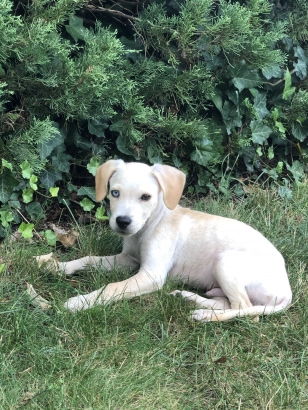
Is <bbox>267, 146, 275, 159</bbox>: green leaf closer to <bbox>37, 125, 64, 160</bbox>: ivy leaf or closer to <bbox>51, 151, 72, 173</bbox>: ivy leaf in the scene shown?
<bbox>51, 151, 72, 173</bbox>: ivy leaf

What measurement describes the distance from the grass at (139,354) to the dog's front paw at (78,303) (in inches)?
2.9

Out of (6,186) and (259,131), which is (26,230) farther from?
(259,131)

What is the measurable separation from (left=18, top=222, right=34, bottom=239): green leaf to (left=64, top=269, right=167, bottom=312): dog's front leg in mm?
886

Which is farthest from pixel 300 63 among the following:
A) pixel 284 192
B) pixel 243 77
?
pixel 284 192

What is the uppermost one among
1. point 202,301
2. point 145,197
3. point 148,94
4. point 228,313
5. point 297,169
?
point 148,94

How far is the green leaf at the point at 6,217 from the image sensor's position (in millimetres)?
4004

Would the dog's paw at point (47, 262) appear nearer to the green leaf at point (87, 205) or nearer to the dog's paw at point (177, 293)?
the green leaf at point (87, 205)

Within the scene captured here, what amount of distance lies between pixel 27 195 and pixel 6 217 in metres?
0.26

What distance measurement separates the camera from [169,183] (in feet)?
11.9

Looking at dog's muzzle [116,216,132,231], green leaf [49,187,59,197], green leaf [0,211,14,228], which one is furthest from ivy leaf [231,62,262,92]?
green leaf [0,211,14,228]

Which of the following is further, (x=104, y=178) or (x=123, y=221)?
(x=104, y=178)

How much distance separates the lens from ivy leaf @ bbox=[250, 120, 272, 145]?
531cm

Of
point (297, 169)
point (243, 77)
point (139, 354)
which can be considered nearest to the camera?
point (139, 354)

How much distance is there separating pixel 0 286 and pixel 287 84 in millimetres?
3648
